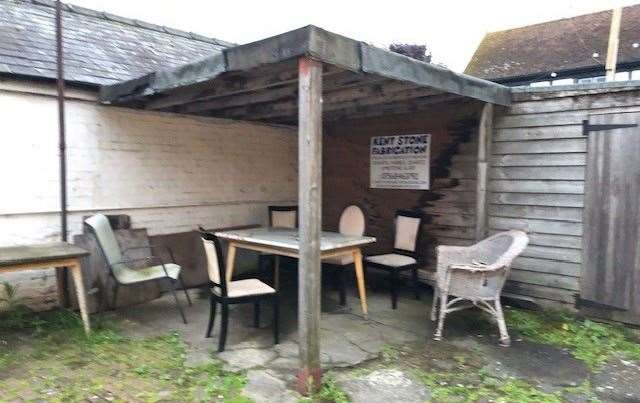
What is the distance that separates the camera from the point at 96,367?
11.2 feet

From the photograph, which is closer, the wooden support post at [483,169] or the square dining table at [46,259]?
the square dining table at [46,259]

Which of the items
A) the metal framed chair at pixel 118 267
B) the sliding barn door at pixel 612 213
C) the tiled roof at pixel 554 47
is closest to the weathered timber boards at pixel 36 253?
the metal framed chair at pixel 118 267

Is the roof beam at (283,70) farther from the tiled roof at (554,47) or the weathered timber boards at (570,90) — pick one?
the tiled roof at (554,47)

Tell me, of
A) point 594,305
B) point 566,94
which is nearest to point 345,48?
point 566,94

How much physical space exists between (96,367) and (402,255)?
11.4 feet

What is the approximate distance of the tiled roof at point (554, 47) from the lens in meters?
11.5

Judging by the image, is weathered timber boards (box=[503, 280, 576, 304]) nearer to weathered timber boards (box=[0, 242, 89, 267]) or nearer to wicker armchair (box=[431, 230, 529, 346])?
wicker armchair (box=[431, 230, 529, 346])

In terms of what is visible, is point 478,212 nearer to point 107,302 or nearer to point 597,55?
point 107,302

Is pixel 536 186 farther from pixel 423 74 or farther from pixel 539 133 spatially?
pixel 423 74

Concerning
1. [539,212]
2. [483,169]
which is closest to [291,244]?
[483,169]

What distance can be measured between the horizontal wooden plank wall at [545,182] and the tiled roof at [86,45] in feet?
14.8

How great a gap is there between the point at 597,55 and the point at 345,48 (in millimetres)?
11218

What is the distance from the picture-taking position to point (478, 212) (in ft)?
16.6

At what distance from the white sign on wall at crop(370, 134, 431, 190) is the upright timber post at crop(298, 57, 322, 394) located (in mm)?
3183
